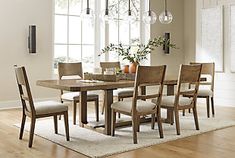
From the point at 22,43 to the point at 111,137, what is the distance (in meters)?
3.18

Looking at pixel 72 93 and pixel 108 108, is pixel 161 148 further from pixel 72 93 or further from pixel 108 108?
pixel 72 93

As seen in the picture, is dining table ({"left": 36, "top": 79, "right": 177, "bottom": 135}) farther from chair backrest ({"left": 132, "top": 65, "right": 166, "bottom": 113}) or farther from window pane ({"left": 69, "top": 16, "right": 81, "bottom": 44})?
window pane ({"left": 69, "top": 16, "right": 81, "bottom": 44})

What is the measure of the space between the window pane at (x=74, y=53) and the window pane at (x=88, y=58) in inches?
4.8

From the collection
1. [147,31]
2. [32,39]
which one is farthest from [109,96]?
[147,31]

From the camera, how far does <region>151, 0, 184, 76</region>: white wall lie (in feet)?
26.5

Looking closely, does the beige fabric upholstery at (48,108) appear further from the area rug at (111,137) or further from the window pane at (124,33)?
the window pane at (124,33)

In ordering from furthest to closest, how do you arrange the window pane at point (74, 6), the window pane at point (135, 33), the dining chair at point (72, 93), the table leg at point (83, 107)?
1. the window pane at point (135, 33)
2. the window pane at point (74, 6)
3. the dining chair at point (72, 93)
4. the table leg at point (83, 107)

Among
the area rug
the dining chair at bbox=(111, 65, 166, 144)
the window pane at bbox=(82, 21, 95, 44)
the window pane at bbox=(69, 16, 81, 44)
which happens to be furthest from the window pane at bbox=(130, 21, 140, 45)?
the dining chair at bbox=(111, 65, 166, 144)

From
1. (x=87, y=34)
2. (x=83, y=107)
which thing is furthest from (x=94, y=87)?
(x=87, y=34)

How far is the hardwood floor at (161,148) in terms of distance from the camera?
3.26m

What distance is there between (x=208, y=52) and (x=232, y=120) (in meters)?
2.33

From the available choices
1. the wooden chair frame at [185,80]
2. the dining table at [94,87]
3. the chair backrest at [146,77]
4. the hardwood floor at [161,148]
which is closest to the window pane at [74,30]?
the dining table at [94,87]

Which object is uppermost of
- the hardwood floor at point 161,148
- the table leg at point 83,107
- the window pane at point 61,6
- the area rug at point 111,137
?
the window pane at point 61,6

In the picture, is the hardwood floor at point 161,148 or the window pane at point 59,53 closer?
the hardwood floor at point 161,148
